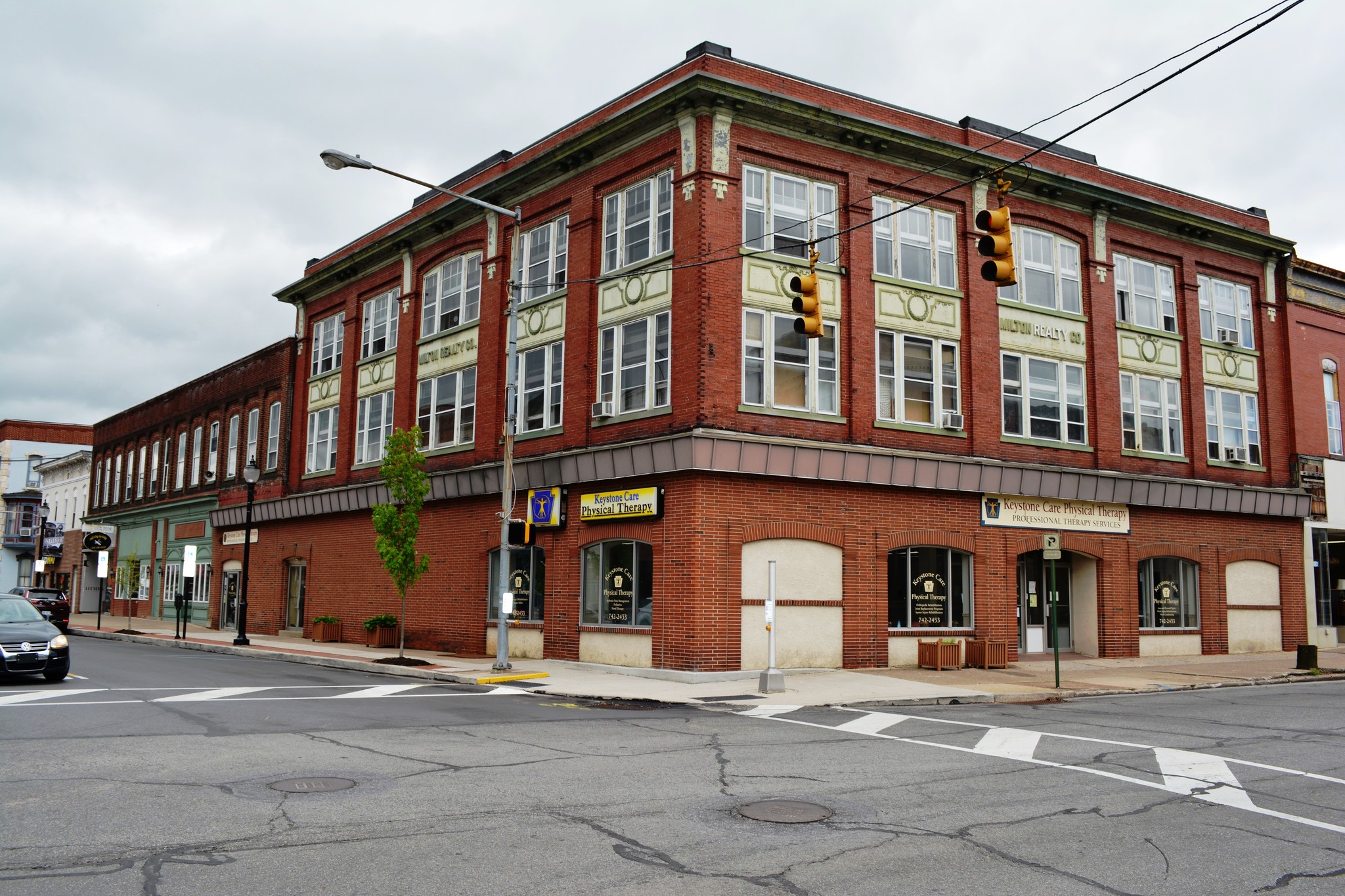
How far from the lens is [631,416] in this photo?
2208cm

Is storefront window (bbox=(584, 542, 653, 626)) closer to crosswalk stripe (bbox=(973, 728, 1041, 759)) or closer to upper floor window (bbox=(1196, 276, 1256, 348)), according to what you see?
crosswalk stripe (bbox=(973, 728, 1041, 759))

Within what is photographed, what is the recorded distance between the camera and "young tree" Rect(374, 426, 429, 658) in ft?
77.0

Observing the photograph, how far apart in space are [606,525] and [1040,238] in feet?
→ 43.5

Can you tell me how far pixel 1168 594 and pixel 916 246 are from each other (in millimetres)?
11796

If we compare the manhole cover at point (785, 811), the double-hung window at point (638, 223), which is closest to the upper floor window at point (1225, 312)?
the double-hung window at point (638, 223)

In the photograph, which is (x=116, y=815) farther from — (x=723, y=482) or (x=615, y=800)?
(x=723, y=482)

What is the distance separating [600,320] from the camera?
23.3 m

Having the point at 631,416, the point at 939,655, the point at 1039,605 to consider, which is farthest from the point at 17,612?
the point at 1039,605

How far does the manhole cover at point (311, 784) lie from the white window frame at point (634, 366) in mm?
13151

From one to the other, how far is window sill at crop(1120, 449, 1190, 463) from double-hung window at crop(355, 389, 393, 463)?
66.6 ft

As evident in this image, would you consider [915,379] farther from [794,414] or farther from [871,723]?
[871,723]

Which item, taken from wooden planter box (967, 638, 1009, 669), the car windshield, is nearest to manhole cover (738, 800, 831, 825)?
the car windshield

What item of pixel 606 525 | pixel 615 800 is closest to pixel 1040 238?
pixel 606 525

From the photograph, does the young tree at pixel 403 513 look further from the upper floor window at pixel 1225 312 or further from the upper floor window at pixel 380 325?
the upper floor window at pixel 1225 312
